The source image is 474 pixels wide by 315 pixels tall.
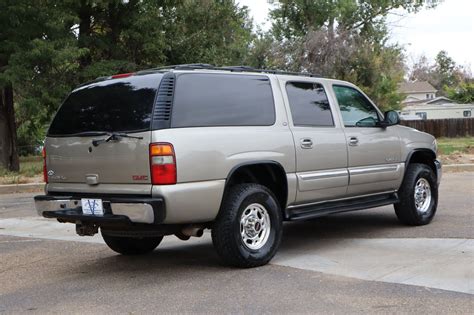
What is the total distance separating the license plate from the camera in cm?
573

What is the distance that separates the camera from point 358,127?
24.4 ft

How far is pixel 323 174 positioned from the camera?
680 centimetres

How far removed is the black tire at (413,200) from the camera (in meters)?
8.01

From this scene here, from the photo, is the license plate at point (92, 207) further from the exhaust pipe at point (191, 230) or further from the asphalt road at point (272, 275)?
the exhaust pipe at point (191, 230)

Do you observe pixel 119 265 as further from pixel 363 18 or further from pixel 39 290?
pixel 363 18

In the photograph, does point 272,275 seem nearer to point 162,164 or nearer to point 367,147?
point 162,164

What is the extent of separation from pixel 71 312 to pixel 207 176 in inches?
67.0

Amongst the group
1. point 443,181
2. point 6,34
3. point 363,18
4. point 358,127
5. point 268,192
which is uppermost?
point 363,18

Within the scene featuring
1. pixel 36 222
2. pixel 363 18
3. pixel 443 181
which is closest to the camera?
pixel 36 222

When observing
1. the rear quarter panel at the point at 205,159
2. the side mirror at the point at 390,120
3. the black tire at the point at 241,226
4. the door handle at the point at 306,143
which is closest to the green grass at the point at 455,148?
the side mirror at the point at 390,120

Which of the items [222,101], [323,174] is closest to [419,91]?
[323,174]

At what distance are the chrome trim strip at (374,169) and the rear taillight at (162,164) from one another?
256cm

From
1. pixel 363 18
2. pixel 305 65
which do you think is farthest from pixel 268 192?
pixel 363 18

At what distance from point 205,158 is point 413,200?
358 centimetres
